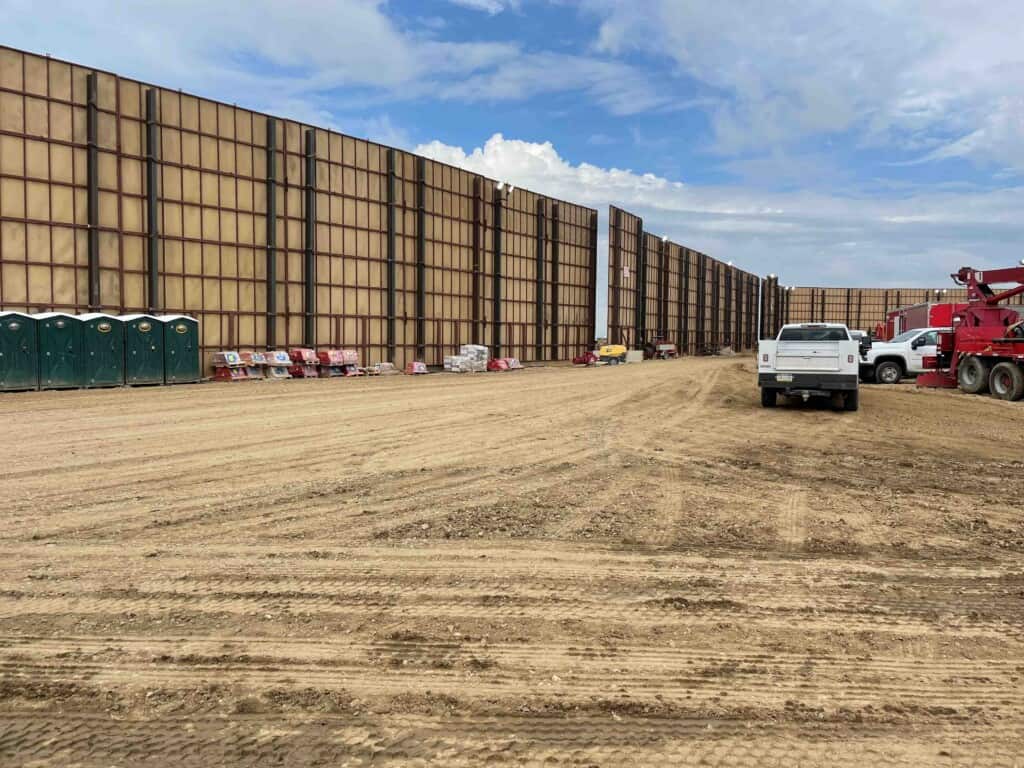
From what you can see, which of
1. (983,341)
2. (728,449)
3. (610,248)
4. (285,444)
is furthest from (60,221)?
(610,248)

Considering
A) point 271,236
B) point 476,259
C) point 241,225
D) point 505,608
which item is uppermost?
point 476,259

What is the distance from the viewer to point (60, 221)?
2214 centimetres

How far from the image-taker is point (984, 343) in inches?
829

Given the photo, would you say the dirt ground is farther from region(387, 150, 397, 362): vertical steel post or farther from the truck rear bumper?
region(387, 150, 397, 362): vertical steel post

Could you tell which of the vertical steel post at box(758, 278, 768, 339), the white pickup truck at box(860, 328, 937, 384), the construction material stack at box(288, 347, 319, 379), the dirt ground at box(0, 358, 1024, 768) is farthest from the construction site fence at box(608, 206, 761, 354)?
the dirt ground at box(0, 358, 1024, 768)

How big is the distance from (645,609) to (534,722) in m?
1.56

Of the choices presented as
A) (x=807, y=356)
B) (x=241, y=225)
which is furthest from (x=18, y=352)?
(x=807, y=356)

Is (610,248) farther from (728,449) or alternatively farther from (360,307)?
(728,449)

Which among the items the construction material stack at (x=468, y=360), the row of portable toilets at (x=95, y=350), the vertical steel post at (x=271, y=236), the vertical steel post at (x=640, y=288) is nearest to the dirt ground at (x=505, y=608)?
the row of portable toilets at (x=95, y=350)

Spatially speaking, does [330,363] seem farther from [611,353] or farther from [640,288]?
[640,288]

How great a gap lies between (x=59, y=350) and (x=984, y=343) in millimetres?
25811

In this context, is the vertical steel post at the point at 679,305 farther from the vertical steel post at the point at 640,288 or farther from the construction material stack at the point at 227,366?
the construction material stack at the point at 227,366

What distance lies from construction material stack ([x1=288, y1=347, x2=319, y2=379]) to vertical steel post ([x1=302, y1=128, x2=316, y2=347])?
102cm

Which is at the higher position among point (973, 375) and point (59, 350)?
point (59, 350)
